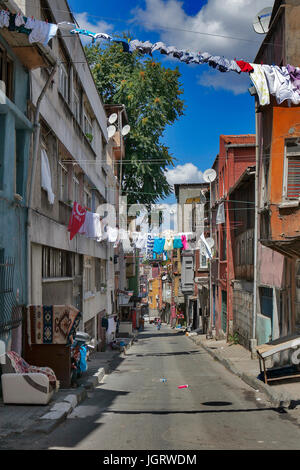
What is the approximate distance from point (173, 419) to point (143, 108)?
2931 cm

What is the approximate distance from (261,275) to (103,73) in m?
22.6

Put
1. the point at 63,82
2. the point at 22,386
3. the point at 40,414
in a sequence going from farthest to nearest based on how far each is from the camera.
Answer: the point at 63,82
the point at 22,386
the point at 40,414

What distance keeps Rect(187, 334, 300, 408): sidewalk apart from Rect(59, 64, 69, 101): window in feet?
34.9

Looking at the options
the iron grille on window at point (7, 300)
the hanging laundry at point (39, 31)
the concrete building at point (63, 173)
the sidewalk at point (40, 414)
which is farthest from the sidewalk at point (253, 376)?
the hanging laundry at point (39, 31)

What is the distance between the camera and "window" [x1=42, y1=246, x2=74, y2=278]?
15305 millimetres

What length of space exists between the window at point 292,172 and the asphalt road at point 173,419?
5.71 meters

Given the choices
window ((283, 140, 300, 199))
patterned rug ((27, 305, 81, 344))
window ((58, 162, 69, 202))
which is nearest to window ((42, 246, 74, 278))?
window ((58, 162, 69, 202))

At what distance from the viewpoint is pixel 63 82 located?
60.2 ft

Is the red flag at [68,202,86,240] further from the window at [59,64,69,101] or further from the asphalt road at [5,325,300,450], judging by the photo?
the asphalt road at [5,325,300,450]

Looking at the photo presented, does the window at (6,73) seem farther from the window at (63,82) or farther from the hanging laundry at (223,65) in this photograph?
the window at (63,82)

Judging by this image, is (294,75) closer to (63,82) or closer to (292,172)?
(292,172)

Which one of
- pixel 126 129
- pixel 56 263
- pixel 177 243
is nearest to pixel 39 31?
pixel 56 263
